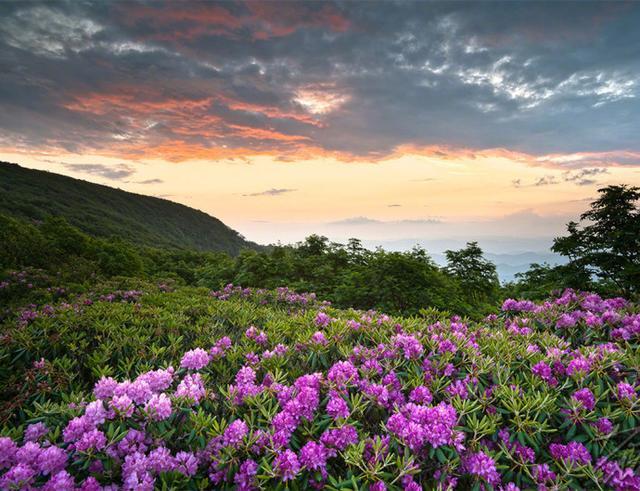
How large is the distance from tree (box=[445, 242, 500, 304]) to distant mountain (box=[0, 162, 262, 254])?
4416 cm

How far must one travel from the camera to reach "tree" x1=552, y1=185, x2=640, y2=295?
6461 millimetres

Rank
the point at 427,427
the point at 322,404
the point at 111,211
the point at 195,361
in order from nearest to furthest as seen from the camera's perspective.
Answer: the point at 427,427 < the point at 322,404 < the point at 195,361 < the point at 111,211

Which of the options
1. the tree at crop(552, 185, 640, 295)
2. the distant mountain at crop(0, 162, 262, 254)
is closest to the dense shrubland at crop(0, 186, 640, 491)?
the tree at crop(552, 185, 640, 295)

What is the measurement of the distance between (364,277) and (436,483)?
8.78 m

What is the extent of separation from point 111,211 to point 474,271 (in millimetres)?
69315

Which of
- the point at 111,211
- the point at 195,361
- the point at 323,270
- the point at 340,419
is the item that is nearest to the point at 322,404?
the point at 340,419

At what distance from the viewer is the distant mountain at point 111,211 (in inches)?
1852

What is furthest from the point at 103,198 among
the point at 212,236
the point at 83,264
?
the point at 83,264

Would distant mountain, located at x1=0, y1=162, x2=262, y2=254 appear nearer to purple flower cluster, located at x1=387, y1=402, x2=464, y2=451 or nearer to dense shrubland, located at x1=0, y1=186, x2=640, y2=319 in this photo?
dense shrubland, located at x1=0, y1=186, x2=640, y2=319

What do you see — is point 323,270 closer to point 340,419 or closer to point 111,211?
point 340,419

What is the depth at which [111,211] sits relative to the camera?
65.7 m

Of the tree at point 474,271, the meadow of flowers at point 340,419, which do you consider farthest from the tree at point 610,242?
the tree at point 474,271

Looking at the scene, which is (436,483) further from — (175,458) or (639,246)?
(639,246)

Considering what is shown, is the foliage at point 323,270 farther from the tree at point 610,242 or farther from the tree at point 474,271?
the tree at point 610,242
